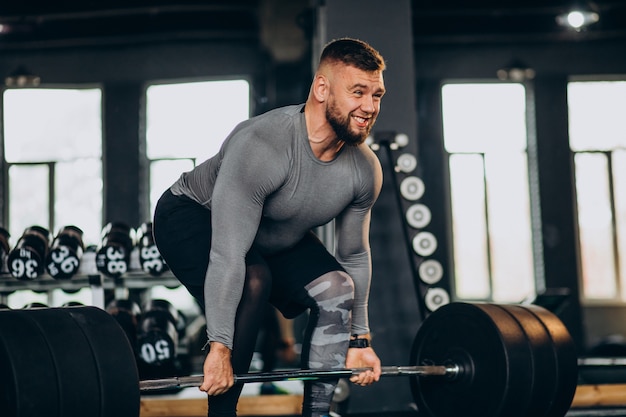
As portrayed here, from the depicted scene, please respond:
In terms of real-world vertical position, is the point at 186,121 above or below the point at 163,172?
above

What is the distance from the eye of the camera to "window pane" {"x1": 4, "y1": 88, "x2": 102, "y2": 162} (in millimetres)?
7578

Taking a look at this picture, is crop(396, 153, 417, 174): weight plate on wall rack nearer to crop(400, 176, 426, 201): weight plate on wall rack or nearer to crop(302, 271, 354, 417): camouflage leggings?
crop(400, 176, 426, 201): weight plate on wall rack

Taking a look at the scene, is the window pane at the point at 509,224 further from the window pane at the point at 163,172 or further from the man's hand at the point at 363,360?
the man's hand at the point at 363,360

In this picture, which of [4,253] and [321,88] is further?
[4,253]

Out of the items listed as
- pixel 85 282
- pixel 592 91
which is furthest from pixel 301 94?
pixel 85 282

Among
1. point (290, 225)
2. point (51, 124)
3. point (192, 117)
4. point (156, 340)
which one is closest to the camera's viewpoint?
point (290, 225)

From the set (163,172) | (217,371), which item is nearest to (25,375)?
(217,371)

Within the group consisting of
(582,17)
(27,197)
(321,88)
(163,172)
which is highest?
(582,17)

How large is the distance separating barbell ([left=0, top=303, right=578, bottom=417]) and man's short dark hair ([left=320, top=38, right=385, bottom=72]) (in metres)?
0.76

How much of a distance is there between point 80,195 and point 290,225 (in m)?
5.97

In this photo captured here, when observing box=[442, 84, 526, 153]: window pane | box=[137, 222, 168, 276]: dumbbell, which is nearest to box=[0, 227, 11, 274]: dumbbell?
box=[137, 222, 168, 276]: dumbbell

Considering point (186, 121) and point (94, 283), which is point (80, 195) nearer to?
point (186, 121)

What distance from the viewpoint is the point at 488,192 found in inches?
296

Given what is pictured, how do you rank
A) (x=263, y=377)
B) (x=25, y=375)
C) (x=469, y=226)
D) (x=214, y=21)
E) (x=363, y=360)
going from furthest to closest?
(x=469, y=226) → (x=214, y=21) → (x=363, y=360) → (x=263, y=377) → (x=25, y=375)
